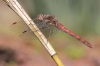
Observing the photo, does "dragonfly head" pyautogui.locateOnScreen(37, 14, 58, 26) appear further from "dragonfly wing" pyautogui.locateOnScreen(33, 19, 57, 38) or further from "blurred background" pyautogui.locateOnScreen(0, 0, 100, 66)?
"blurred background" pyautogui.locateOnScreen(0, 0, 100, 66)

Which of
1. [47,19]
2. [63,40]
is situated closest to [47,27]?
[47,19]

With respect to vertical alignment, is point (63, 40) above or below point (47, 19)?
below

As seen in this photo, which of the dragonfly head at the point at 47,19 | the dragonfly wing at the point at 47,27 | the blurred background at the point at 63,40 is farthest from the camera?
the blurred background at the point at 63,40

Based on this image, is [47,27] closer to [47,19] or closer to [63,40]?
[47,19]

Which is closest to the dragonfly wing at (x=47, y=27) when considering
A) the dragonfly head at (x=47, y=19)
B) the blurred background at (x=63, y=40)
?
the dragonfly head at (x=47, y=19)

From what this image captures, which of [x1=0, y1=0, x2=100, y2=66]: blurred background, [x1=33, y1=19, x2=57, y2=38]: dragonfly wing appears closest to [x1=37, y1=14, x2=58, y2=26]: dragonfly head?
[x1=33, y1=19, x2=57, y2=38]: dragonfly wing

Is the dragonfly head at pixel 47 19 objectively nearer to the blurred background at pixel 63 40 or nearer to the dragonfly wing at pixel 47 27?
the dragonfly wing at pixel 47 27

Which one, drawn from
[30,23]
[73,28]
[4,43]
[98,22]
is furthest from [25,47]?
[30,23]

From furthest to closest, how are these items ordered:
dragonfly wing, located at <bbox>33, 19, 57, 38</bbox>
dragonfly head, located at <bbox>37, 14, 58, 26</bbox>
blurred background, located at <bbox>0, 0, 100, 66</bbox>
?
blurred background, located at <bbox>0, 0, 100, 66</bbox> < dragonfly head, located at <bbox>37, 14, 58, 26</bbox> < dragonfly wing, located at <bbox>33, 19, 57, 38</bbox>

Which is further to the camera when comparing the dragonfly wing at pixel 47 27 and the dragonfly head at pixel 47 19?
the dragonfly head at pixel 47 19
